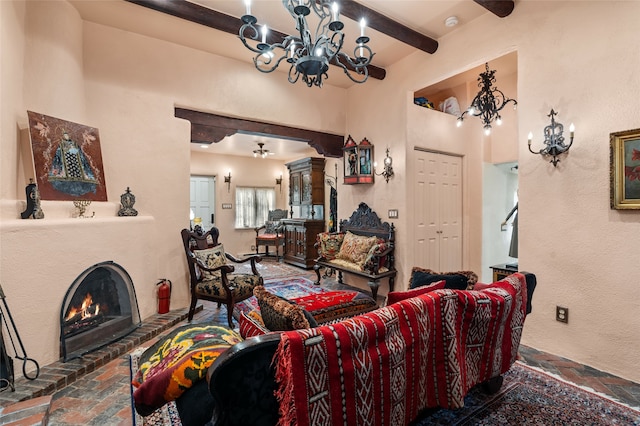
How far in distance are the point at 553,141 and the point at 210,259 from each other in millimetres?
3779

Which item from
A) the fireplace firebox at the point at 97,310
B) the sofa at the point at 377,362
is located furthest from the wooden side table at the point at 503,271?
the fireplace firebox at the point at 97,310

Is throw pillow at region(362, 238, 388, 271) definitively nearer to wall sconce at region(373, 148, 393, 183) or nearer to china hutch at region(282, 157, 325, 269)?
wall sconce at region(373, 148, 393, 183)

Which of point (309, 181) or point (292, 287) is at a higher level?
point (309, 181)

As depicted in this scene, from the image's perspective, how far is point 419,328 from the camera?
1.48 meters

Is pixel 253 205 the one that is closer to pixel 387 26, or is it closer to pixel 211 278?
pixel 211 278

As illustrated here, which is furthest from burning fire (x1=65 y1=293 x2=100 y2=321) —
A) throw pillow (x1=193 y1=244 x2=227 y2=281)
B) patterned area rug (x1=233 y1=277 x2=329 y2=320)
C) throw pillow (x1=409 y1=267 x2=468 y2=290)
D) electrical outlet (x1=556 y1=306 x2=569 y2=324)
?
electrical outlet (x1=556 y1=306 x2=569 y2=324)

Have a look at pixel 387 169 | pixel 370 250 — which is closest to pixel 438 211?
pixel 387 169

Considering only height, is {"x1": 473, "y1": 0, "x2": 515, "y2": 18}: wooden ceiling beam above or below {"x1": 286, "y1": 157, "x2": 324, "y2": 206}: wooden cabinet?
above

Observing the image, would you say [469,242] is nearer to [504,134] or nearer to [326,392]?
[504,134]

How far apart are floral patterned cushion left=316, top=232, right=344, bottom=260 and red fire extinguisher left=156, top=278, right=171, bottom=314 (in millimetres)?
2294

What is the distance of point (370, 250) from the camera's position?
411 cm

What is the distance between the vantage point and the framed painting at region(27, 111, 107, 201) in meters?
2.43

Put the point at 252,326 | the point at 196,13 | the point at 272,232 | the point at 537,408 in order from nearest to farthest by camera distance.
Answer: the point at 252,326 < the point at 537,408 < the point at 196,13 < the point at 272,232

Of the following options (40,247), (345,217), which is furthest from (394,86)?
(40,247)
